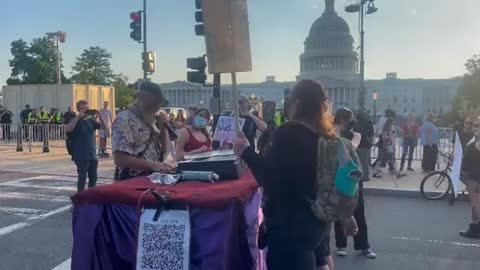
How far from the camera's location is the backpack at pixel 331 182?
9.78 feet

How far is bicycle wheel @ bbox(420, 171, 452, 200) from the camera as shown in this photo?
1011cm

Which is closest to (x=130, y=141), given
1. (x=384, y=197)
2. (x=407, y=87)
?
(x=384, y=197)

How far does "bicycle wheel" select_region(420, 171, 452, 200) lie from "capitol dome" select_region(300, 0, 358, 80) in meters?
92.9

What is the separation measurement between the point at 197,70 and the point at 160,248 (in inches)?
379

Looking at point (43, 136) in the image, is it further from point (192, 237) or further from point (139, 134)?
point (192, 237)

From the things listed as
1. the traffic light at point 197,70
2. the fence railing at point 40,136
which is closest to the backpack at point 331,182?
the traffic light at point 197,70

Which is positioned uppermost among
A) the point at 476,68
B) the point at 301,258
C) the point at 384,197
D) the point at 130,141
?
the point at 476,68

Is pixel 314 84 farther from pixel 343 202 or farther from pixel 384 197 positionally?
pixel 384 197

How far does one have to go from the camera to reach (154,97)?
159 inches

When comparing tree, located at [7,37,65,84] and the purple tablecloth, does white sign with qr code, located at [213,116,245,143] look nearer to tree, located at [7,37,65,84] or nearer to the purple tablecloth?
the purple tablecloth

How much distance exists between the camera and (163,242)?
325 centimetres

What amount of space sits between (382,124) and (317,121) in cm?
1180

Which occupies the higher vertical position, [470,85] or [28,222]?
[470,85]

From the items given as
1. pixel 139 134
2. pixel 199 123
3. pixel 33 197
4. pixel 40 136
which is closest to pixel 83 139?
pixel 33 197
